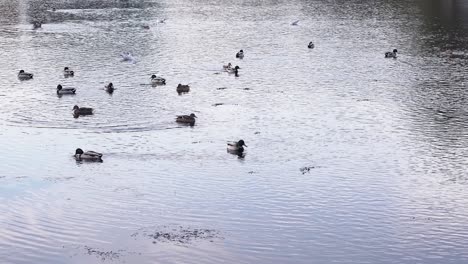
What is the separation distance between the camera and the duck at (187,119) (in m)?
52.6

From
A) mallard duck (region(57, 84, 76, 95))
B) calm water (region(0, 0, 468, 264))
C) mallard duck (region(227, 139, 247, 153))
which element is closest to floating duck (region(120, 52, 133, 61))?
calm water (region(0, 0, 468, 264))

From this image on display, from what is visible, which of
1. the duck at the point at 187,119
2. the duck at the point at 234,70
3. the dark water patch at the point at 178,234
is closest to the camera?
the dark water patch at the point at 178,234

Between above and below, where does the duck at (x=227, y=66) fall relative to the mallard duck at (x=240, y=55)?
below

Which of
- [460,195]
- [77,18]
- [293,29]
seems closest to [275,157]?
[460,195]

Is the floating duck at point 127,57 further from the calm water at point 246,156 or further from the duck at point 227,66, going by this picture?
the duck at point 227,66

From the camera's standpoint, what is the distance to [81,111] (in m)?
55.0

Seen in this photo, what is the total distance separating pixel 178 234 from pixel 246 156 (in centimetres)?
1263

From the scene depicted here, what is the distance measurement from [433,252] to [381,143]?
1692 centimetres

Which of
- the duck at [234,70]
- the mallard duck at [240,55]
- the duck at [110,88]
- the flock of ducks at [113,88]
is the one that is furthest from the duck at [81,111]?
the mallard duck at [240,55]

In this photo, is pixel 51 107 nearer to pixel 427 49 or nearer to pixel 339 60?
pixel 339 60

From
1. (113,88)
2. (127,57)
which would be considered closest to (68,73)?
(113,88)

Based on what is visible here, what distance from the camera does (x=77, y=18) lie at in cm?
11669

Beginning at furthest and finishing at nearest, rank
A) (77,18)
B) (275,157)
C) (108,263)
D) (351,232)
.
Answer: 1. (77,18)
2. (275,157)
3. (351,232)
4. (108,263)

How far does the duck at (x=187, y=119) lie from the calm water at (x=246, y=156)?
56 centimetres
